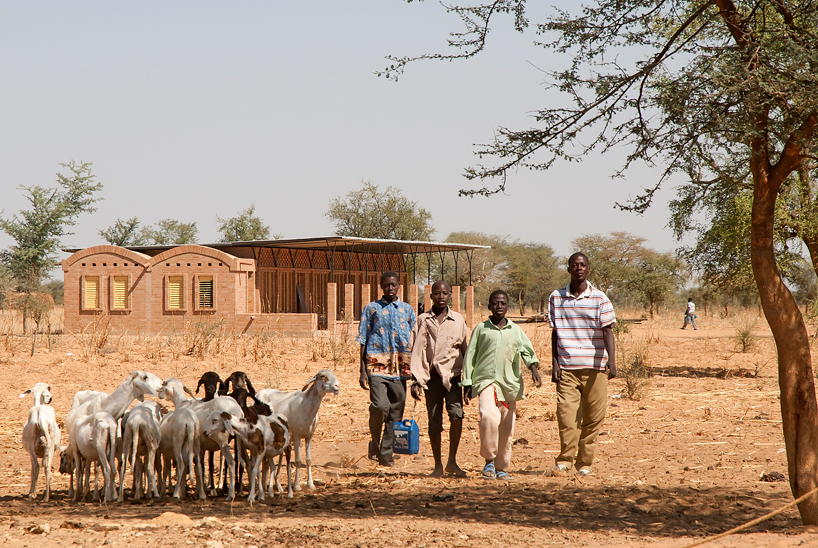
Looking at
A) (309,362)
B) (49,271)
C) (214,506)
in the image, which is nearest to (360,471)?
(214,506)

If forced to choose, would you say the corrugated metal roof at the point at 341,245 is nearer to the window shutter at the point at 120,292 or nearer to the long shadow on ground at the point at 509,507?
the window shutter at the point at 120,292

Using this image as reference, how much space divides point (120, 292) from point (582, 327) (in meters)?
25.8

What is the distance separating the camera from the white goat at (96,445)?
6277mm

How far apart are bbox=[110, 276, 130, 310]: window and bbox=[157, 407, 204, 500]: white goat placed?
24.8 metres

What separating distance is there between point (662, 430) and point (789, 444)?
4.49 meters

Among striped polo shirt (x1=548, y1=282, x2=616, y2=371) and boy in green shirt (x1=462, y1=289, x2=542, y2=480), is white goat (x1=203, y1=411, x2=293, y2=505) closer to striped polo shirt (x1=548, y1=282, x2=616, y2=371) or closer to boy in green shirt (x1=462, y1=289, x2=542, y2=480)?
boy in green shirt (x1=462, y1=289, x2=542, y2=480)

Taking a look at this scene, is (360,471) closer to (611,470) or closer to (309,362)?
(611,470)

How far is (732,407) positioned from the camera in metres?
11.6

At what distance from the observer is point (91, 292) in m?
30.1

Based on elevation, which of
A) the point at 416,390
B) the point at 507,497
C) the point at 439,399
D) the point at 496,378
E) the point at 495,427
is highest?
the point at 496,378

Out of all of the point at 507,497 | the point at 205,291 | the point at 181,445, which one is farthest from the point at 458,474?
the point at 205,291

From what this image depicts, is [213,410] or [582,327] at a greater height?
[582,327]

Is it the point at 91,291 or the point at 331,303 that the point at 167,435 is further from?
the point at 91,291

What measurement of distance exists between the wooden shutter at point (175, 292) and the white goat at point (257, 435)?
78.5ft
